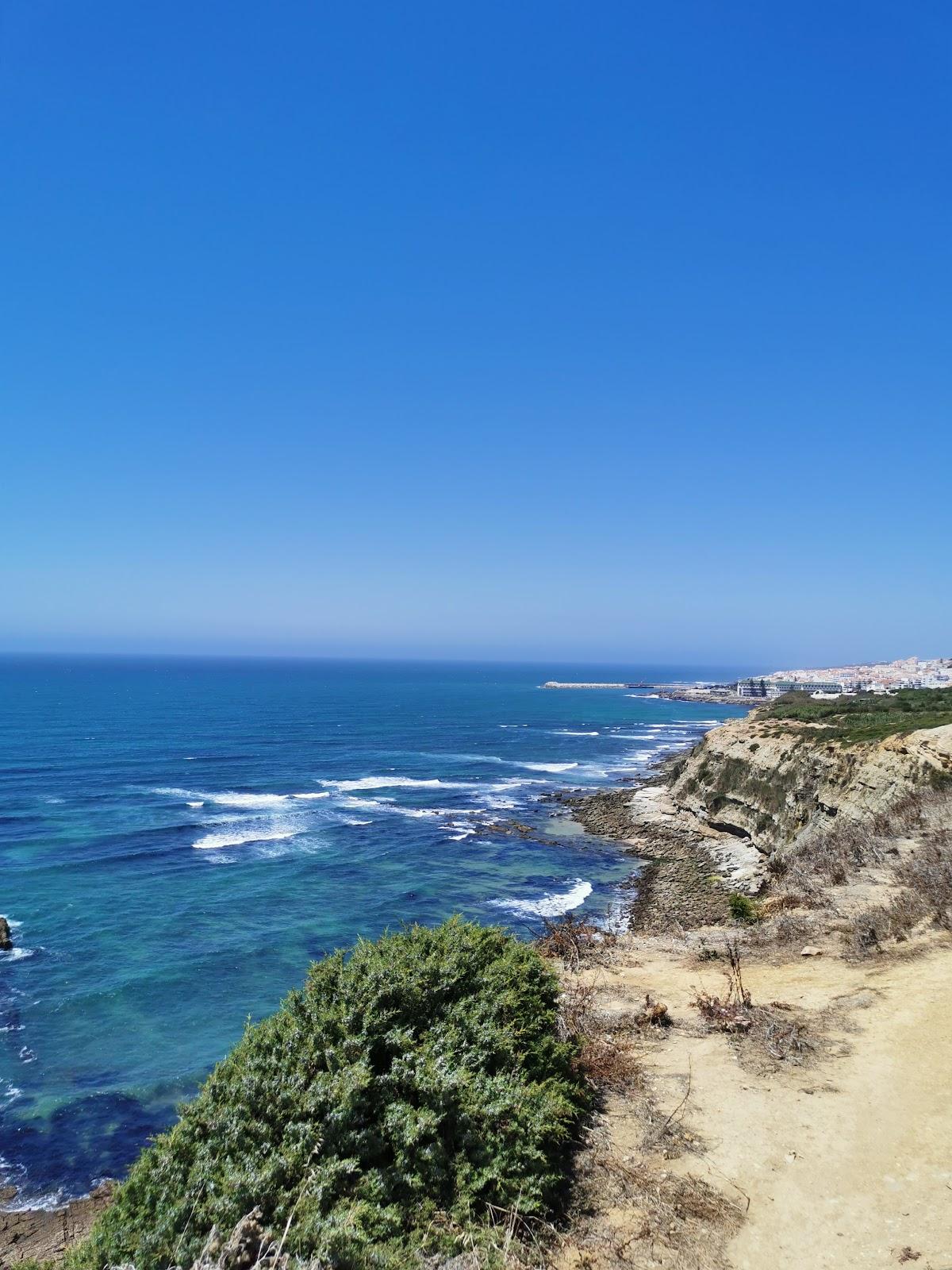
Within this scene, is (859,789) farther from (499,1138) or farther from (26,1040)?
(26,1040)

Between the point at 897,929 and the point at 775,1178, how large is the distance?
355 inches

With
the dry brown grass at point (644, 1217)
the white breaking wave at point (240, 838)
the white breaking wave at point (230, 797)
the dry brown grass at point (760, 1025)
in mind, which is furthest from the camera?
the white breaking wave at point (230, 797)

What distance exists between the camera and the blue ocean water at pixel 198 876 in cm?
2070

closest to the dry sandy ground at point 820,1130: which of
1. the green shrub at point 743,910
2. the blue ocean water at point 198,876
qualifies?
the green shrub at point 743,910

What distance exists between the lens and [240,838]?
151 ft

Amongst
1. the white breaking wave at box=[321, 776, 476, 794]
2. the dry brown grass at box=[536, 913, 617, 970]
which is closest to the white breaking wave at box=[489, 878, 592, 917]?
the dry brown grass at box=[536, 913, 617, 970]

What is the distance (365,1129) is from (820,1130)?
6.05 metres

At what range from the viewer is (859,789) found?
33.5m

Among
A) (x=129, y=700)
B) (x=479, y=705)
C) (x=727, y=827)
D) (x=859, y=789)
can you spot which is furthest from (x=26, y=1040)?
(x=479, y=705)

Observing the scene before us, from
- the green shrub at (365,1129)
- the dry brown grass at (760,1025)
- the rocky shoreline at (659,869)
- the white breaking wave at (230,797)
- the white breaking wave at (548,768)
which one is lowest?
the white breaking wave at (548,768)

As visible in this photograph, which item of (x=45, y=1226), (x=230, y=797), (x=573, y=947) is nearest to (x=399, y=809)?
(x=230, y=797)

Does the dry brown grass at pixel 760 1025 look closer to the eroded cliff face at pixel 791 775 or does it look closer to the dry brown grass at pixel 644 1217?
the dry brown grass at pixel 644 1217

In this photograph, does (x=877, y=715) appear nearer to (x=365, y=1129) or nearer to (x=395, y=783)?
(x=395, y=783)

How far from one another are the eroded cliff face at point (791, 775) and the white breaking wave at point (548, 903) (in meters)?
13.5
